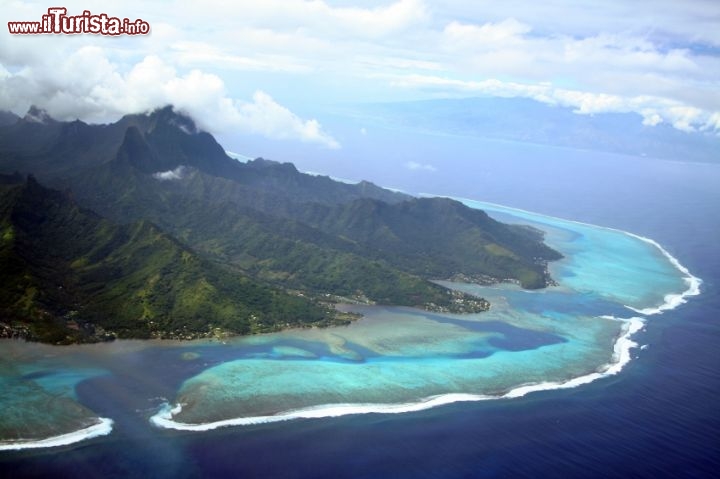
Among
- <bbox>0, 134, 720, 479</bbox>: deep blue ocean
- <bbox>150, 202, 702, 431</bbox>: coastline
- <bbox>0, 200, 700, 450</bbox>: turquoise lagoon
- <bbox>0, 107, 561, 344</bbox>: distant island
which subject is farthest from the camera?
<bbox>0, 107, 561, 344</bbox>: distant island

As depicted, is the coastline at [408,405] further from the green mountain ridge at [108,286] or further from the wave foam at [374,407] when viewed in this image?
the green mountain ridge at [108,286]

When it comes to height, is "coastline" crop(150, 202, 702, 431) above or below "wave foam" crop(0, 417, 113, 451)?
above

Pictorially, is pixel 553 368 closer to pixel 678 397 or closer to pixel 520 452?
pixel 678 397

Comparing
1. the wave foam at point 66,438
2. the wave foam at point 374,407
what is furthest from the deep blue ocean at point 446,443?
the wave foam at point 374,407

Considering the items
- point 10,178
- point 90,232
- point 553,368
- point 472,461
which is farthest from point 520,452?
A: point 10,178

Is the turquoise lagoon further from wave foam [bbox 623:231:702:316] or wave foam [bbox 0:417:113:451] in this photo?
wave foam [bbox 623:231:702:316]

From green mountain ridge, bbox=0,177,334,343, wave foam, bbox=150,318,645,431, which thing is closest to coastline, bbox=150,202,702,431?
wave foam, bbox=150,318,645,431
